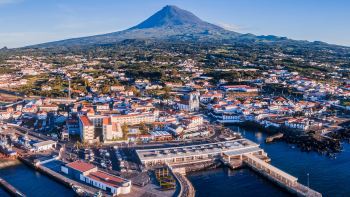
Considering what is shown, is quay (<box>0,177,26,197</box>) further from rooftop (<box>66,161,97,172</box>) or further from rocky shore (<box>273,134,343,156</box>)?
rocky shore (<box>273,134,343,156</box>)

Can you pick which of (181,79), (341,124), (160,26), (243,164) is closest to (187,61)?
(181,79)

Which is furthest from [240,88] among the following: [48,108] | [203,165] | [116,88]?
[203,165]

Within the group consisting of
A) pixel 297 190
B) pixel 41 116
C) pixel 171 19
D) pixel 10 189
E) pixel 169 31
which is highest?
pixel 171 19

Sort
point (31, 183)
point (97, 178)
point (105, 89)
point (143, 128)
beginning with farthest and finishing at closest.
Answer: point (105, 89)
point (143, 128)
point (31, 183)
point (97, 178)

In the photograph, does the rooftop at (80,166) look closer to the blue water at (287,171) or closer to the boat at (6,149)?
the boat at (6,149)

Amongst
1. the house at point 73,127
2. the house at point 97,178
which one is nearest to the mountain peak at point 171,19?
the house at point 73,127

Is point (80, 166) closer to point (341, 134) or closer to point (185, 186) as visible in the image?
point (185, 186)

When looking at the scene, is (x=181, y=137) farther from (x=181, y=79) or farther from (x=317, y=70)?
(x=317, y=70)
